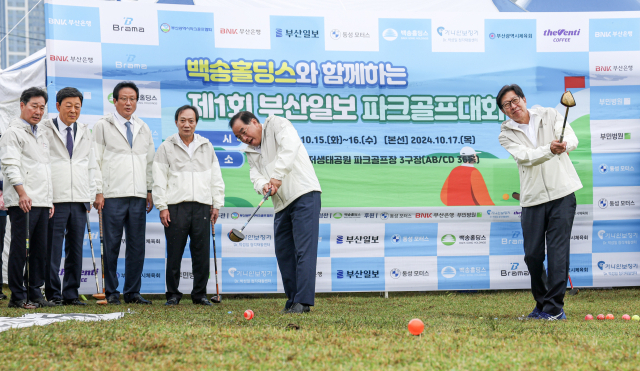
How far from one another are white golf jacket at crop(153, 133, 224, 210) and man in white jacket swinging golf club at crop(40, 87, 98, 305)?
0.51 metres

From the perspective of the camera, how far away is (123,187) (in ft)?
14.4

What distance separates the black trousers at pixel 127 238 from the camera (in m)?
4.36

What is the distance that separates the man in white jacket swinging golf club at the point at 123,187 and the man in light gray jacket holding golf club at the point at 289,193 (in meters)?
1.13

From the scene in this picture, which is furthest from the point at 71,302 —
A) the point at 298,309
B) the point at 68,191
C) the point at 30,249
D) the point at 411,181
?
the point at 411,181

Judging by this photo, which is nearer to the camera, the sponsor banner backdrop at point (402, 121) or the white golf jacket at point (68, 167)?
the white golf jacket at point (68, 167)

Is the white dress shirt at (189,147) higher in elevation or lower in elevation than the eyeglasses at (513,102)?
lower

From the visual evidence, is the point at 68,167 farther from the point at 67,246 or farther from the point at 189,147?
the point at 189,147

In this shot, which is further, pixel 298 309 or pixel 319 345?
pixel 298 309

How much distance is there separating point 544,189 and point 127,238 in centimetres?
303

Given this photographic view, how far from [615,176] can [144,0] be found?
467 centimetres

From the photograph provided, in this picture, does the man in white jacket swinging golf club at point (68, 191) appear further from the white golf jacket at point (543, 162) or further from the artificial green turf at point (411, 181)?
the white golf jacket at point (543, 162)

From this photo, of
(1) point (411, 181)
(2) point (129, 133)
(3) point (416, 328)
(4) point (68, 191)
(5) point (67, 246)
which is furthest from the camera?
(1) point (411, 181)

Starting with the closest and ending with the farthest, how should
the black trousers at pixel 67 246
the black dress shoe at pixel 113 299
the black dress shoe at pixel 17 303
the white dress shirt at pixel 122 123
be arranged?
the black dress shoe at pixel 17 303
the black trousers at pixel 67 246
the black dress shoe at pixel 113 299
the white dress shirt at pixel 122 123

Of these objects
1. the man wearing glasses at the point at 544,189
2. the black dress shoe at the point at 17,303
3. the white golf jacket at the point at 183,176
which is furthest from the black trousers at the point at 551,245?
the black dress shoe at the point at 17,303
